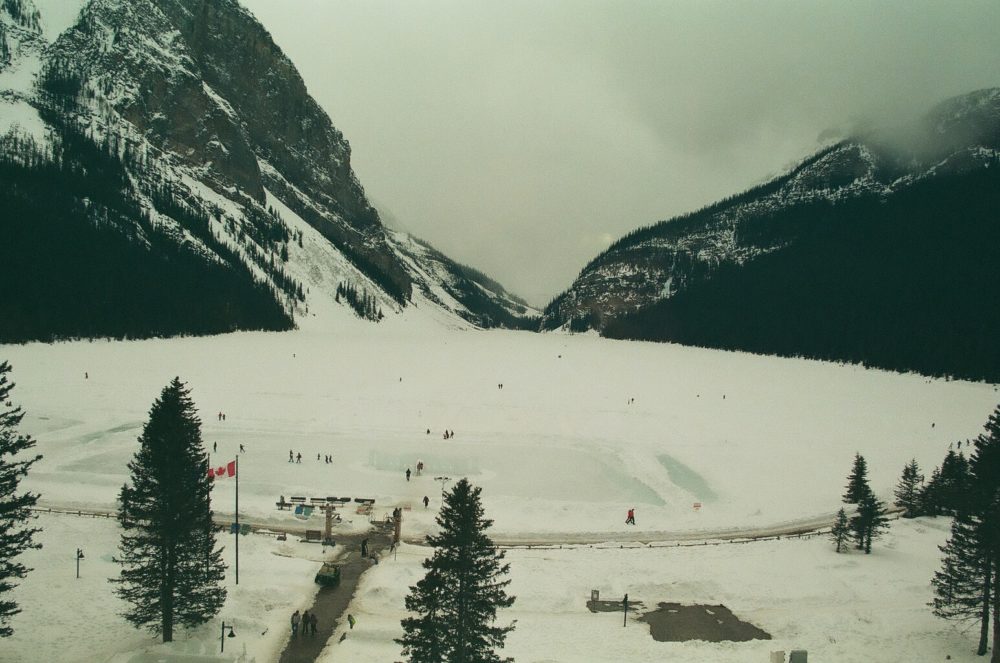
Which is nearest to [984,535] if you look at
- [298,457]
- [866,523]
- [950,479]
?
[866,523]

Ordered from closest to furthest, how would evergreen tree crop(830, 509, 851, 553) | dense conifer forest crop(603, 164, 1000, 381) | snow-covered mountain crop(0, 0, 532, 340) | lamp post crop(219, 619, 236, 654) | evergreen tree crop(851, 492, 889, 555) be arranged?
lamp post crop(219, 619, 236, 654), evergreen tree crop(851, 492, 889, 555), evergreen tree crop(830, 509, 851, 553), snow-covered mountain crop(0, 0, 532, 340), dense conifer forest crop(603, 164, 1000, 381)

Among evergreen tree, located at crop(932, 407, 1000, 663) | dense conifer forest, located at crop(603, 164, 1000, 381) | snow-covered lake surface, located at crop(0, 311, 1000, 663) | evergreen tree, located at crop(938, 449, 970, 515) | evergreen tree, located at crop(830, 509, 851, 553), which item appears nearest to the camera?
evergreen tree, located at crop(932, 407, 1000, 663)

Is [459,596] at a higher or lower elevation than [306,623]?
higher

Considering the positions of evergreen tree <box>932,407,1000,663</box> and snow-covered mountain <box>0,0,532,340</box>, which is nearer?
evergreen tree <box>932,407,1000,663</box>

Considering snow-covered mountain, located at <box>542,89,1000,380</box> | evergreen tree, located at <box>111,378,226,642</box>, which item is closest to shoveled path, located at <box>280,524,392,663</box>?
evergreen tree, located at <box>111,378,226,642</box>

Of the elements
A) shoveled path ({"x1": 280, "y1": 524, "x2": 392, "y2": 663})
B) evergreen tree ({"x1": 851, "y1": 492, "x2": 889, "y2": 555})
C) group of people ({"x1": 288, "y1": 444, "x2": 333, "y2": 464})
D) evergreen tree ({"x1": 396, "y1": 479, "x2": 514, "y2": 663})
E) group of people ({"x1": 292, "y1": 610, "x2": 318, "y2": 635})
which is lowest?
shoveled path ({"x1": 280, "y1": 524, "x2": 392, "y2": 663})

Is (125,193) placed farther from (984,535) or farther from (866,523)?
(984,535)

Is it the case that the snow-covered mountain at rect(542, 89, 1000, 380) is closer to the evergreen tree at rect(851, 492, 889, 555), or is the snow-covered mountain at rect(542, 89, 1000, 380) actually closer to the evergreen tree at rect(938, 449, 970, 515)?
the evergreen tree at rect(938, 449, 970, 515)
